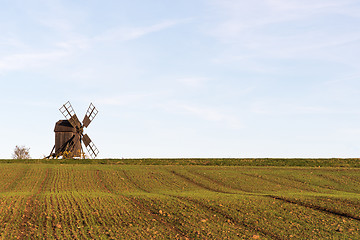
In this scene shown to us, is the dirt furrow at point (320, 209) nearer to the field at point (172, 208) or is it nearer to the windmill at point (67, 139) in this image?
the field at point (172, 208)

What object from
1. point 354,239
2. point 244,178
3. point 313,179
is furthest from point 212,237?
point 313,179

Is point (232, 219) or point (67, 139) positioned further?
point (67, 139)

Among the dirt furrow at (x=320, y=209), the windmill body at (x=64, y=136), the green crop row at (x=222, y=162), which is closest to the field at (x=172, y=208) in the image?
the dirt furrow at (x=320, y=209)

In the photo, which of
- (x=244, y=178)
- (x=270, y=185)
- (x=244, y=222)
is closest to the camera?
(x=244, y=222)

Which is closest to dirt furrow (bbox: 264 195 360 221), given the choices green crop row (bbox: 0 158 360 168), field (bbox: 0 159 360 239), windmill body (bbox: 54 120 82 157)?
field (bbox: 0 159 360 239)

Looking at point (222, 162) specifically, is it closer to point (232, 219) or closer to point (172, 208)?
point (172, 208)

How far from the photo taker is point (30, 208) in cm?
2303

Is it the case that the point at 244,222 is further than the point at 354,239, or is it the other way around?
the point at 244,222

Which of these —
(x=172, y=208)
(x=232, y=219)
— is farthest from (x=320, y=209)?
(x=172, y=208)

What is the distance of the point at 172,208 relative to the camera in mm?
23156

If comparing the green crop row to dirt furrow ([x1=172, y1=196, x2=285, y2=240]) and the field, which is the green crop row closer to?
the field

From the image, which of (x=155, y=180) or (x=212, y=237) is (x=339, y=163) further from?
(x=212, y=237)

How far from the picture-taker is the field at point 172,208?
752 inches

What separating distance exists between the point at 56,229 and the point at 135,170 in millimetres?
22792
